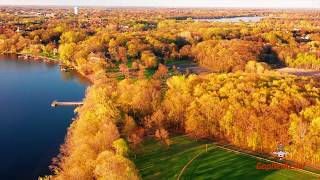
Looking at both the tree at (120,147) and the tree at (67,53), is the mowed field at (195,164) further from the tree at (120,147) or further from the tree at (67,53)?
the tree at (67,53)

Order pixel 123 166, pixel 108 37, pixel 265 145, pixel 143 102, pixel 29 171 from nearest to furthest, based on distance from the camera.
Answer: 1. pixel 123 166
2. pixel 29 171
3. pixel 265 145
4. pixel 143 102
5. pixel 108 37

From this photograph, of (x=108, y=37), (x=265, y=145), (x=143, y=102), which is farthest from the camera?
(x=108, y=37)

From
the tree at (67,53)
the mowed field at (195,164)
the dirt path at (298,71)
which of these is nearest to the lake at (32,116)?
the tree at (67,53)

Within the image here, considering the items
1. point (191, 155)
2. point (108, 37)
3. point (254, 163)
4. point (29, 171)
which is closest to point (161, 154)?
point (191, 155)

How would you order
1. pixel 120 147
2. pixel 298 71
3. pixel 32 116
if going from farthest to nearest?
pixel 298 71 < pixel 32 116 < pixel 120 147

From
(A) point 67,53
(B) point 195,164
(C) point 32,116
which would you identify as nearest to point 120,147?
(B) point 195,164

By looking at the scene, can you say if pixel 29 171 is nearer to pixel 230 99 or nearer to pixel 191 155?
pixel 191 155

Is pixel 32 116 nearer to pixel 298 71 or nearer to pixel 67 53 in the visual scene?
pixel 67 53
